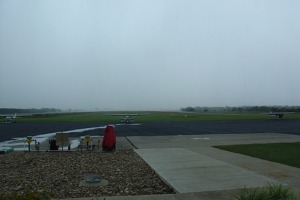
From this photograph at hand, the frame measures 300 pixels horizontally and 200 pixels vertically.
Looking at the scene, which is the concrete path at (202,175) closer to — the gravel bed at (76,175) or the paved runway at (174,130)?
the gravel bed at (76,175)

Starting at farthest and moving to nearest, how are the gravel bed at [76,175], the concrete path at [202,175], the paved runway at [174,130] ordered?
1. the paved runway at [174,130]
2. the gravel bed at [76,175]
3. the concrete path at [202,175]

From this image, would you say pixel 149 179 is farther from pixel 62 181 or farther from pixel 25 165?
pixel 25 165

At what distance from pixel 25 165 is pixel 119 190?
227 inches

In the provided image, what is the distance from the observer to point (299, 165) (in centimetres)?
1069

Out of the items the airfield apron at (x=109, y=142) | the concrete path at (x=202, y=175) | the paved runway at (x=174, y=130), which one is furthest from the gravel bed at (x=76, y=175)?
the paved runway at (x=174, y=130)

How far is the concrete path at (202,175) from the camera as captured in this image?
25.1 ft

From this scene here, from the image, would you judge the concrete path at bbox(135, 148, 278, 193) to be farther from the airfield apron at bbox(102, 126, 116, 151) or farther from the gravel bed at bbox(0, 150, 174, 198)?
the airfield apron at bbox(102, 126, 116, 151)

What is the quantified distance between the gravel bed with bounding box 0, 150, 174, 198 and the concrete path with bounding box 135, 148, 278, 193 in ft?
1.10

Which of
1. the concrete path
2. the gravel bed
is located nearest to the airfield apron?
the gravel bed

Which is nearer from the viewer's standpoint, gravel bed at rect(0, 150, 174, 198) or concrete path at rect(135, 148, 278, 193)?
concrete path at rect(135, 148, 278, 193)

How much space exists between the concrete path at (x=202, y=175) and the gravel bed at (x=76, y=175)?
34cm

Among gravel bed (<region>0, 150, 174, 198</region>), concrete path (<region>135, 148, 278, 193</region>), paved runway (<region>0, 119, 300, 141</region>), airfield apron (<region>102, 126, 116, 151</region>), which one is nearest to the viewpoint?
concrete path (<region>135, 148, 278, 193</region>)

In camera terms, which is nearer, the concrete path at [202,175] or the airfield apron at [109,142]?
the concrete path at [202,175]

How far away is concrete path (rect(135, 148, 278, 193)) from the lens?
301 inches
